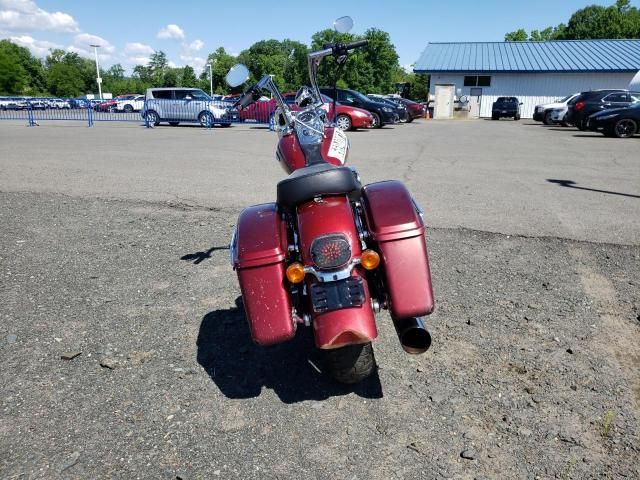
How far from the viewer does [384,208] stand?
2.59m

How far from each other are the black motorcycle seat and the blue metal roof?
40627mm

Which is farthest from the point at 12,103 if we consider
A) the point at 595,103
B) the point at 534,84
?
the point at 534,84

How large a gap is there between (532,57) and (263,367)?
4478 cm

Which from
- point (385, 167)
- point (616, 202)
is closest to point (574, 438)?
point (616, 202)

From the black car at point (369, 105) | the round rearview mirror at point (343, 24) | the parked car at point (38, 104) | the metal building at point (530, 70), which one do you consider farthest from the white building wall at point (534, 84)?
the round rearview mirror at point (343, 24)

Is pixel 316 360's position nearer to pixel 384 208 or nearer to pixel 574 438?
pixel 384 208

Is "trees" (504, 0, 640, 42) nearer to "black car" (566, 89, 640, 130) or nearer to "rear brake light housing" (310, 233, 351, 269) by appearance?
"black car" (566, 89, 640, 130)

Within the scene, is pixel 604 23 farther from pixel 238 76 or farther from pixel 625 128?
pixel 238 76

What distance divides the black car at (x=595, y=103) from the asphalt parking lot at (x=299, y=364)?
16041mm

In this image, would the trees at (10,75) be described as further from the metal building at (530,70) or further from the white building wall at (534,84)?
the white building wall at (534,84)

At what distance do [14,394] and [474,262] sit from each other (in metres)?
3.72

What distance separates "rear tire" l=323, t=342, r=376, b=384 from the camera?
2.59 m

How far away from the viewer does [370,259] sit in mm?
2404

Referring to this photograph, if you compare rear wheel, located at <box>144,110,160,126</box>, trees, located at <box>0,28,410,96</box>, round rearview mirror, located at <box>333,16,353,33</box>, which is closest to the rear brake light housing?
round rearview mirror, located at <box>333,16,353,33</box>
